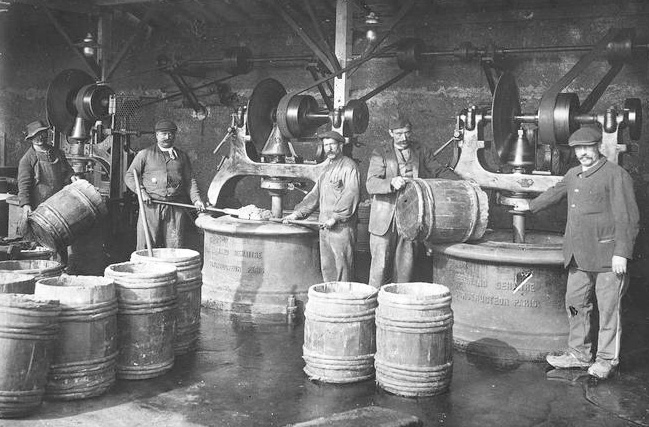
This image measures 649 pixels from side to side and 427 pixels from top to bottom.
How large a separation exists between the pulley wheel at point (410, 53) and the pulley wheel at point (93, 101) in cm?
382

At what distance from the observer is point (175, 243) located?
8273mm

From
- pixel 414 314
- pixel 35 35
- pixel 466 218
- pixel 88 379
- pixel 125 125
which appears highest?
pixel 35 35

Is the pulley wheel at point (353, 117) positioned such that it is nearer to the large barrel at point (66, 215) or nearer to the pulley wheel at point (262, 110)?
the pulley wheel at point (262, 110)

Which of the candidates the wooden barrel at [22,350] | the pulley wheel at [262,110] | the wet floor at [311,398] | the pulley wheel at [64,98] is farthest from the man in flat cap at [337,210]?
the pulley wheel at [64,98]

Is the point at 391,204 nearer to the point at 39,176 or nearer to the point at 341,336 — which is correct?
the point at 341,336

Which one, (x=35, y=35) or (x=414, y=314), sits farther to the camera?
(x=35, y=35)

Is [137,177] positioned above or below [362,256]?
above

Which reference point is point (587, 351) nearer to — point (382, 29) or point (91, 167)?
point (382, 29)

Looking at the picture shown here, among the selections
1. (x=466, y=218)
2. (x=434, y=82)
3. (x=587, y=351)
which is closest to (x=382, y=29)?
(x=434, y=82)

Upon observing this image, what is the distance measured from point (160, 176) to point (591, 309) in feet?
15.0

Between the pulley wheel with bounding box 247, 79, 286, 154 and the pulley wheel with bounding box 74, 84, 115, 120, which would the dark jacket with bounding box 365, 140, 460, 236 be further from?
the pulley wheel with bounding box 74, 84, 115, 120

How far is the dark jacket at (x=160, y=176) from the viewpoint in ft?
27.1

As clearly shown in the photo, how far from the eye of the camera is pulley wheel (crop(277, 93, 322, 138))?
8.09 meters

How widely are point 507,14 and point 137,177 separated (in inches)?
198
